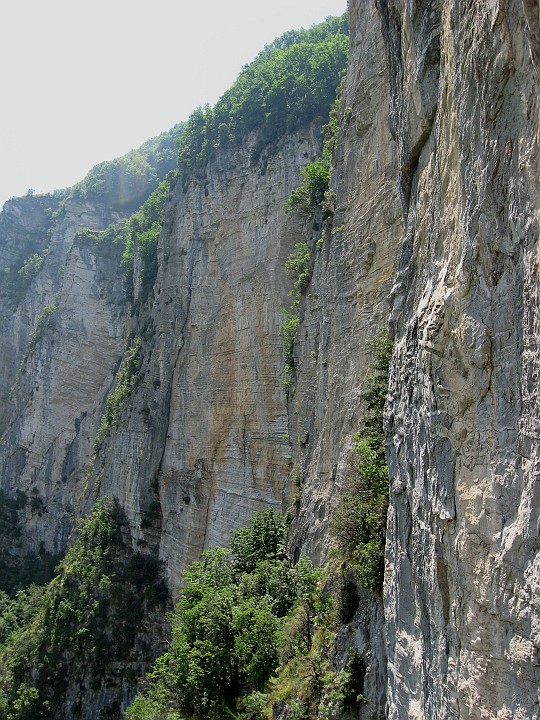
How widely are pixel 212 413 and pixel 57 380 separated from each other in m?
23.3

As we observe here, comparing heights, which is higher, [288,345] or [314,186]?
[314,186]

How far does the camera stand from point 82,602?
29.5 metres

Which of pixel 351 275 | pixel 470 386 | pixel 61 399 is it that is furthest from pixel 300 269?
pixel 61 399

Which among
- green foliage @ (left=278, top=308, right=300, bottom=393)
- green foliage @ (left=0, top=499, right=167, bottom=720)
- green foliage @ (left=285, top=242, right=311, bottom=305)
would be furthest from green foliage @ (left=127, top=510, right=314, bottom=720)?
green foliage @ (left=0, top=499, right=167, bottom=720)

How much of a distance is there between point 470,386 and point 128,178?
62.1m

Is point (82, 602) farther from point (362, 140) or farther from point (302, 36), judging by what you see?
point (302, 36)

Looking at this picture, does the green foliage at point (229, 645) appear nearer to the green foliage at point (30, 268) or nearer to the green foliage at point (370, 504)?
the green foliage at point (370, 504)

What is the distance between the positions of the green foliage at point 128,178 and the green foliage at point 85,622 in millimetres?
37787

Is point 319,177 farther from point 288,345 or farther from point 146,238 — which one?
point 146,238

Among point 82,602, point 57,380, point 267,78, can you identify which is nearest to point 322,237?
point 267,78

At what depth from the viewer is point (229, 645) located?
1364 cm

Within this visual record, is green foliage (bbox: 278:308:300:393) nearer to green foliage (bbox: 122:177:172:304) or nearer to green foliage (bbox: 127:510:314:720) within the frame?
green foliage (bbox: 127:510:314:720)

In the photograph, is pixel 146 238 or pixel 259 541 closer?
pixel 259 541

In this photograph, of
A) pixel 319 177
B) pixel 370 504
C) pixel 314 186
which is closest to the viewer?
pixel 370 504
